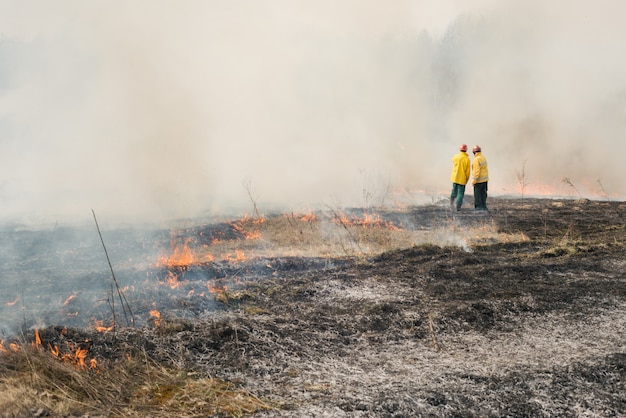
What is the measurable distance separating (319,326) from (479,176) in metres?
9.51

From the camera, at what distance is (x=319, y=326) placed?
16.7 ft

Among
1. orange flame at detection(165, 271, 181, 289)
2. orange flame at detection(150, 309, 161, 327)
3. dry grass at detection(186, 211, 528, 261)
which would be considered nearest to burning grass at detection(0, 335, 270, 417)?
orange flame at detection(150, 309, 161, 327)

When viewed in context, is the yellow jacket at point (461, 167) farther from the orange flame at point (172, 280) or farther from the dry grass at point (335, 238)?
the orange flame at point (172, 280)

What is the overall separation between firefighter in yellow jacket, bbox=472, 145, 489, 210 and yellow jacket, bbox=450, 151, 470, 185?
228mm

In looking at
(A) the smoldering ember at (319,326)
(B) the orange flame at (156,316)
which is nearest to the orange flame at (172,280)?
(A) the smoldering ember at (319,326)

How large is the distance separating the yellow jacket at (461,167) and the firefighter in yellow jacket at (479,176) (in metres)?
0.23

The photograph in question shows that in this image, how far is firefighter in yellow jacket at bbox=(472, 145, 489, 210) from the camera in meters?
12.8

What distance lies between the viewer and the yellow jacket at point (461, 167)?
1279 centimetres

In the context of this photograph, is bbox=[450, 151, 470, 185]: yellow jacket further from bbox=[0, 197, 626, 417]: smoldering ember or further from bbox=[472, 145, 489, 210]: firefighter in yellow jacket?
bbox=[0, 197, 626, 417]: smoldering ember

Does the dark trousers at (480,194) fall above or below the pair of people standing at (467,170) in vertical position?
below

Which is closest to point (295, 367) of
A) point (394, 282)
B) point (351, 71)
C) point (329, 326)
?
point (329, 326)

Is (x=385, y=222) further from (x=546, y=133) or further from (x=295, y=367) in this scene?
(x=546, y=133)

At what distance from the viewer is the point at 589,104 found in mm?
21625

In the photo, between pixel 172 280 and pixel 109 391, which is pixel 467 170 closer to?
pixel 172 280
